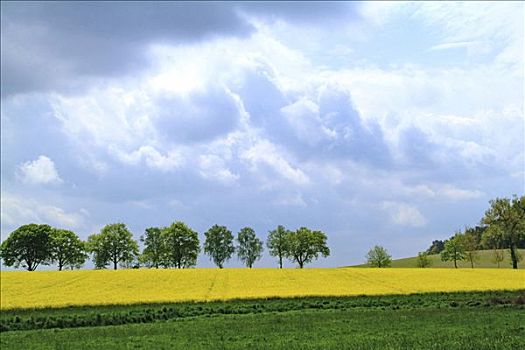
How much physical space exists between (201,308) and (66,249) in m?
86.6

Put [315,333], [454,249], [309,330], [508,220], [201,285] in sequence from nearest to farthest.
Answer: [315,333] < [309,330] < [201,285] < [508,220] < [454,249]

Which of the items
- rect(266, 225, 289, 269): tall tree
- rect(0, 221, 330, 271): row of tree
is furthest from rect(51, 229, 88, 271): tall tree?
rect(266, 225, 289, 269): tall tree

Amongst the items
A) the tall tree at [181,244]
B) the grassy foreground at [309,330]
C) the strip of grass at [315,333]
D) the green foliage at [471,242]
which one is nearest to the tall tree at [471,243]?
the green foliage at [471,242]

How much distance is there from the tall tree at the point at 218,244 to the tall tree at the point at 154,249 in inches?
531

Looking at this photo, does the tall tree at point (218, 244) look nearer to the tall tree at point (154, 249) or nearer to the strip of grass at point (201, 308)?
the tall tree at point (154, 249)

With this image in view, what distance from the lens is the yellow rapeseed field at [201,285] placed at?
43938 mm

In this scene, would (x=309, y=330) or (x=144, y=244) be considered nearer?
(x=309, y=330)

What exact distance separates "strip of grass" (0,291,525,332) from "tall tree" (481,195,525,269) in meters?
54.8

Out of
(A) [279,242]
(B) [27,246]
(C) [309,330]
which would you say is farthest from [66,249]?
(C) [309,330]

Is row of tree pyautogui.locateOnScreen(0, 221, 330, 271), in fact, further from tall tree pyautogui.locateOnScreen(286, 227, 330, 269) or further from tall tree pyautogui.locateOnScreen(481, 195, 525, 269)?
tall tree pyautogui.locateOnScreen(481, 195, 525, 269)

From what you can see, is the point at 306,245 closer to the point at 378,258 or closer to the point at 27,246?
the point at 378,258

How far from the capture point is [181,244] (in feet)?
388

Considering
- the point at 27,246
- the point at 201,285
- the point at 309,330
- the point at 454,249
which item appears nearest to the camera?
the point at 309,330

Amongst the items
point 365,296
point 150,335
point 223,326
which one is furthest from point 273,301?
Answer: point 150,335
